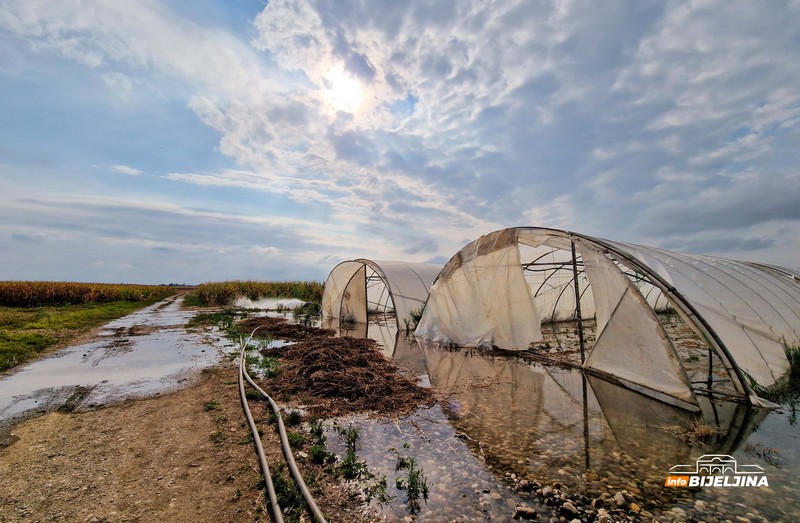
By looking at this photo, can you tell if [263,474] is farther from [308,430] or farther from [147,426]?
[147,426]

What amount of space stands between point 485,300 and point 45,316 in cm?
2193

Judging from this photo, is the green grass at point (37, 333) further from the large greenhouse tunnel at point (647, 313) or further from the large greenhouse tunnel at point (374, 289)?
the large greenhouse tunnel at point (647, 313)

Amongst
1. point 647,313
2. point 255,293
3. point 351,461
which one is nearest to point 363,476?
point 351,461

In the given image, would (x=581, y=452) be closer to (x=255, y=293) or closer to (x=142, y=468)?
(x=142, y=468)

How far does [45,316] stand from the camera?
1884 cm

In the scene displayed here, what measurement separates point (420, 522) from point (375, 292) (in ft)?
59.4

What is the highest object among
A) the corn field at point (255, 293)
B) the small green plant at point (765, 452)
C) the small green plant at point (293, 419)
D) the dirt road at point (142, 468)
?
the corn field at point (255, 293)

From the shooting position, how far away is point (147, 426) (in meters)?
5.92

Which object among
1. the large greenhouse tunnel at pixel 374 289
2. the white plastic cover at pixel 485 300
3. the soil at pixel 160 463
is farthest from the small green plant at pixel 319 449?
the large greenhouse tunnel at pixel 374 289

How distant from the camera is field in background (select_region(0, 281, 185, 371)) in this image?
11.8 meters

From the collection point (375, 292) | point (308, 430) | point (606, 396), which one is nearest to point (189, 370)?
point (308, 430)

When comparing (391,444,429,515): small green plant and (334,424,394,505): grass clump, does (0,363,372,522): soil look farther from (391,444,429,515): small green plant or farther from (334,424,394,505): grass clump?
(391,444,429,515): small green plant

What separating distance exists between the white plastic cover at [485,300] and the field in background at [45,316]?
12.6m

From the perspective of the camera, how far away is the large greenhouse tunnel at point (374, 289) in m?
16.6
